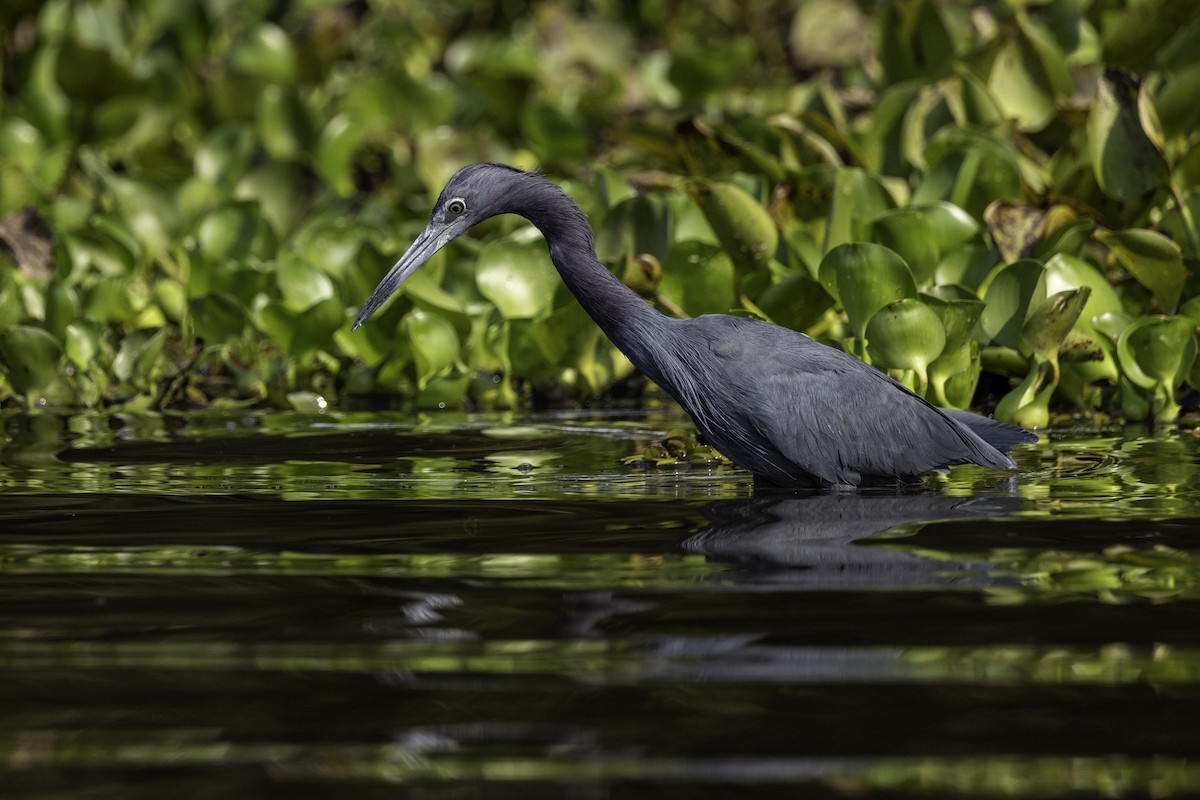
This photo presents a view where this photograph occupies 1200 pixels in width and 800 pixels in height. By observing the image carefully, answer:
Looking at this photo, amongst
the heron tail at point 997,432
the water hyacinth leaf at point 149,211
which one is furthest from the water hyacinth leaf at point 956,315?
the water hyacinth leaf at point 149,211

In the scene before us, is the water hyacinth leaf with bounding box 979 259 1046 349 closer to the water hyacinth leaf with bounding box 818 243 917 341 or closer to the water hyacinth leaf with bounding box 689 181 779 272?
the water hyacinth leaf with bounding box 818 243 917 341

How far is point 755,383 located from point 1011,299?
1.84m

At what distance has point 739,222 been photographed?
25.7ft

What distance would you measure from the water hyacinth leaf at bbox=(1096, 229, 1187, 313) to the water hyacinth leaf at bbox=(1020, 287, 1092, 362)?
56 cm

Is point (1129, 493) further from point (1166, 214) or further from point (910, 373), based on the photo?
point (1166, 214)

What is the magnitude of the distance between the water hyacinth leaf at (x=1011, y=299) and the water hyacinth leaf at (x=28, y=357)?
13.5 feet

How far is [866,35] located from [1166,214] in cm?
498

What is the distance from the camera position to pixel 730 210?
7.76 meters

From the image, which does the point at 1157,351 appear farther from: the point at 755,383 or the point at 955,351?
the point at 755,383

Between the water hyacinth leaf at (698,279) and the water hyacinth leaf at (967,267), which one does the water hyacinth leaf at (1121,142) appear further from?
the water hyacinth leaf at (698,279)

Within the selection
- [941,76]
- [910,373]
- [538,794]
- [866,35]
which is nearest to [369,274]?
[910,373]

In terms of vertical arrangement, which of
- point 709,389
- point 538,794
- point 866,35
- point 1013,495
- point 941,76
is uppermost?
point 866,35

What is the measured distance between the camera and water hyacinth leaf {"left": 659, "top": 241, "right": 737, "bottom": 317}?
760 cm

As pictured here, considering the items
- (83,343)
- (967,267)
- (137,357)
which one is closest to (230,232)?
(137,357)
